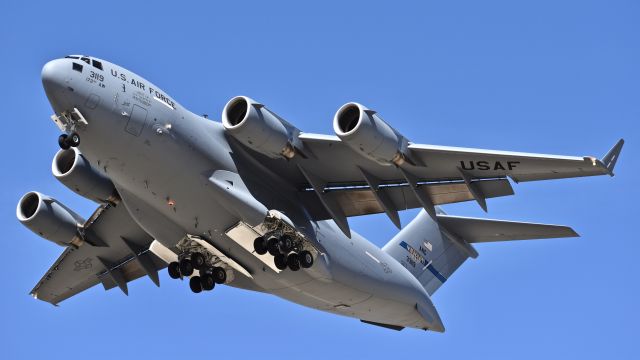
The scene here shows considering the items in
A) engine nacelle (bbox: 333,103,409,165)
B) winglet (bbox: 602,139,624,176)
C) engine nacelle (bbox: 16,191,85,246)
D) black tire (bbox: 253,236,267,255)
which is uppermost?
winglet (bbox: 602,139,624,176)

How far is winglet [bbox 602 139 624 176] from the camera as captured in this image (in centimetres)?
1421

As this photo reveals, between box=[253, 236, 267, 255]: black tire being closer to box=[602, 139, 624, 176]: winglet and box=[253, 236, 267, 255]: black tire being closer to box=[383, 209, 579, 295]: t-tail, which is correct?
box=[383, 209, 579, 295]: t-tail

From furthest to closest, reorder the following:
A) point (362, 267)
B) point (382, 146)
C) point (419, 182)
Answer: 1. point (362, 267)
2. point (419, 182)
3. point (382, 146)

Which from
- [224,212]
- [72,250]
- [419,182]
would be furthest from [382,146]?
[72,250]

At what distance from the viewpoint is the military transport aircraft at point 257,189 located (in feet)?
47.6

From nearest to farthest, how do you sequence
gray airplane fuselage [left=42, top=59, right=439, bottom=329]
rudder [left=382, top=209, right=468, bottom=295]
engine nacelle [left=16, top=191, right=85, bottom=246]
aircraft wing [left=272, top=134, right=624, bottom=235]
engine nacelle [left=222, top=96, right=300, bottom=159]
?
gray airplane fuselage [left=42, top=59, right=439, bottom=329] → engine nacelle [left=222, top=96, right=300, bottom=159] → aircraft wing [left=272, top=134, right=624, bottom=235] → engine nacelle [left=16, top=191, right=85, bottom=246] → rudder [left=382, top=209, right=468, bottom=295]

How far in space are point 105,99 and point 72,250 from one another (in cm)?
544

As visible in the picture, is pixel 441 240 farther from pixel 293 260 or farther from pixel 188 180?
pixel 188 180

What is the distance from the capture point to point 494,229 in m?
18.0

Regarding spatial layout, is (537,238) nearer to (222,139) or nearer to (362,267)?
(362,267)

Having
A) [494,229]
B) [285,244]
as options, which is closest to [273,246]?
[285,244]

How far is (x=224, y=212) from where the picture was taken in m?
15.4

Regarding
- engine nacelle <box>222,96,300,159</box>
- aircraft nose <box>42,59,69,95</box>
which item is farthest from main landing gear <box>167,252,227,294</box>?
aircraft nose <box>42,59,69,95</box>

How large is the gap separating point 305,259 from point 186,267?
2.05 meters
